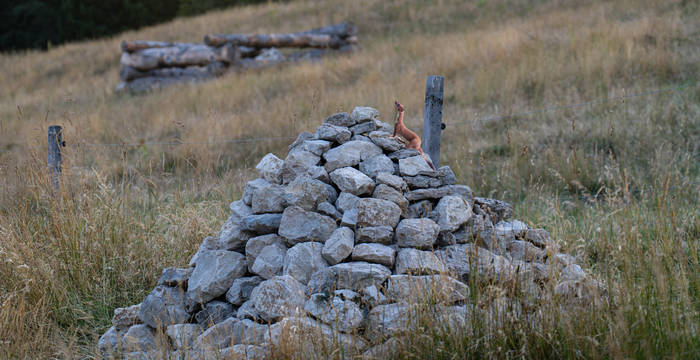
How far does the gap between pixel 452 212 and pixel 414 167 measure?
1.64 feet

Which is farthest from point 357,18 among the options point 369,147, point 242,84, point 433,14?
point 369,147

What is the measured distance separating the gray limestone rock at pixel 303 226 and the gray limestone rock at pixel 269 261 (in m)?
0.09

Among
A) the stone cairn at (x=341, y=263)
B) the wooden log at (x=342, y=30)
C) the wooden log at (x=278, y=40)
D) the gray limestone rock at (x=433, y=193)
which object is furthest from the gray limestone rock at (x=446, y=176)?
the wooden log at (x=342, y=30)

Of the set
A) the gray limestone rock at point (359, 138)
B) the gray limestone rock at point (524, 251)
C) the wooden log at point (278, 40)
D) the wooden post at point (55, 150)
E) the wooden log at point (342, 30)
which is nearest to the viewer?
the gray limestone rock at point (524, 251)

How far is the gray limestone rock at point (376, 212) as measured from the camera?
10.4ft

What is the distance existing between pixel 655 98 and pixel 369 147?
227 inches

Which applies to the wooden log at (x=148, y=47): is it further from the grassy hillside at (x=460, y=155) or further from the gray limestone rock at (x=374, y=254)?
the gray limestone rock at (x=374, y=254)

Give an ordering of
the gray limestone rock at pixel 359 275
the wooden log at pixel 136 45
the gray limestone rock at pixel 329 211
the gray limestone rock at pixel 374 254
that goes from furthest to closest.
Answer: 1. the wooden log at pixel 136 45
2. the gray limestone rock at pixel 329 211
3. the gray limestone rock at pixel 374 254
4. the gray limestone rock at pixel 359 275

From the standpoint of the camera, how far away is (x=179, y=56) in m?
13.6

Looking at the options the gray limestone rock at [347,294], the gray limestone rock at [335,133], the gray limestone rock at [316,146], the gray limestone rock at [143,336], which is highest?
the gray limestone rock at [335,133]

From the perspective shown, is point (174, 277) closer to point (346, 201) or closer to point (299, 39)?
point (346, 201)

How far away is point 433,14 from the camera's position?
1719 centimetres

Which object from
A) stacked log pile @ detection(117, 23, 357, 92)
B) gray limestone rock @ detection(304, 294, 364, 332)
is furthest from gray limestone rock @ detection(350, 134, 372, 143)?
stacked log pile @ detection(117, 23, 357, 92)

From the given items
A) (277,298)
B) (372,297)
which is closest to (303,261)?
(277,298)
